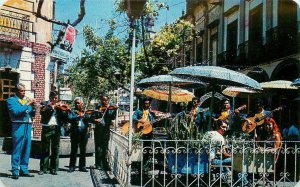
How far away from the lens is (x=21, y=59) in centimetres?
1094

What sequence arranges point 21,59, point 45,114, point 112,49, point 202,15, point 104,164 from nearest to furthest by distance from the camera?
point 45,114 < point 104,164 < point 21,59 < point 112,49 < point 202,15

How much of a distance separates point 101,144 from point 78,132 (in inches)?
19.5

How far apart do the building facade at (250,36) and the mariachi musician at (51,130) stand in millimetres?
7559

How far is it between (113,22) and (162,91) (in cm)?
253

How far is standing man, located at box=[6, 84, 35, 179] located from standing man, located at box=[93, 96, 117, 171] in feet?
4.62

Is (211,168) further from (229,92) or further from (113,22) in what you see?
(113,22)

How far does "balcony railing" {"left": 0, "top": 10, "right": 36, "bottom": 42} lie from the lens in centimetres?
1040

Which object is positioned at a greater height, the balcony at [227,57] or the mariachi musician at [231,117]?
the balcony at [227,57]

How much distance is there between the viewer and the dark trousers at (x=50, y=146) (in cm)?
671

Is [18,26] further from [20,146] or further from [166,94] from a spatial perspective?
[20,146]

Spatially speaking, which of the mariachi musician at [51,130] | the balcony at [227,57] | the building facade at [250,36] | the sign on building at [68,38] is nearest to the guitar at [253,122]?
the mariachi musician at [51,130]

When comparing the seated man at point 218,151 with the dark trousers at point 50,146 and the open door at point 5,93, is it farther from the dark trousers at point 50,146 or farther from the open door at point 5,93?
the open door at point 5,93

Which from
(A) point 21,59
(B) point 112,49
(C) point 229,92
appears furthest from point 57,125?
(B) point 112,49

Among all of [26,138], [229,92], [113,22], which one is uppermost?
[113,22]
